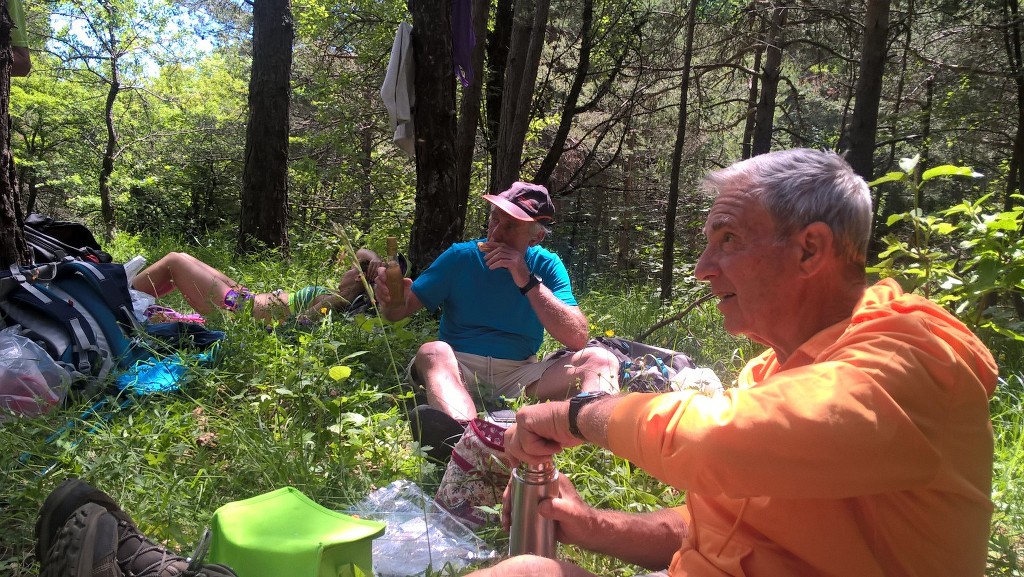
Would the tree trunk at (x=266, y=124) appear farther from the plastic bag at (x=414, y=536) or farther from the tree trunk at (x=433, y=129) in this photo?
the plastic bag at (x=414, y=536)

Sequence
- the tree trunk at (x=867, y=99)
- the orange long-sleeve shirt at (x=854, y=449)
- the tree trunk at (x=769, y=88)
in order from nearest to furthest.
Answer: the orange long-sleeve shirt at (x=854, y=449)
the tree trunk at (x=867, y=99)
the tree trunk at (x=769, y=88)

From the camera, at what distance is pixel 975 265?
2.88 metres

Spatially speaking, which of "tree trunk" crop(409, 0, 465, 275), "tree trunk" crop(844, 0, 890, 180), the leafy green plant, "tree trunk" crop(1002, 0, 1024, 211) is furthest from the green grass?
"tree trunk" crop(1002, 0, 1024, 211)

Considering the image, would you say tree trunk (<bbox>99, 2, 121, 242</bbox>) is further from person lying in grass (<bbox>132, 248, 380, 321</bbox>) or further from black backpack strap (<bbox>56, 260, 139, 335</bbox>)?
black backpack strap (<bbox>56, 260, 139, 335</bbox>)

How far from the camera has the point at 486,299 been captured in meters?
3.44

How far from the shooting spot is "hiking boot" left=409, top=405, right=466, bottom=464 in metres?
2.55

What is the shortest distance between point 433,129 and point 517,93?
73.3 inches

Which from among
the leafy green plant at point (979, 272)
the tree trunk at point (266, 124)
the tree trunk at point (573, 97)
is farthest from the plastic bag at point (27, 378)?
the tree trunk at point (573, 97)

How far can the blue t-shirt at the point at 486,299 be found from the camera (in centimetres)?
343

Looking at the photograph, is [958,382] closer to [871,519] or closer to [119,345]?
[871,519]

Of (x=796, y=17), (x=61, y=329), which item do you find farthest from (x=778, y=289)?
(x=796, y=17)

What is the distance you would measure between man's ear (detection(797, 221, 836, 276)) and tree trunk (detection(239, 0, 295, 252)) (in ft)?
19.6

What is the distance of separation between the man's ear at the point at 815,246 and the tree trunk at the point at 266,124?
5959 millimetres

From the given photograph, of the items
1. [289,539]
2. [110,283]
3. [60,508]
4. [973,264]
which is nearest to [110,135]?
[110,283]
